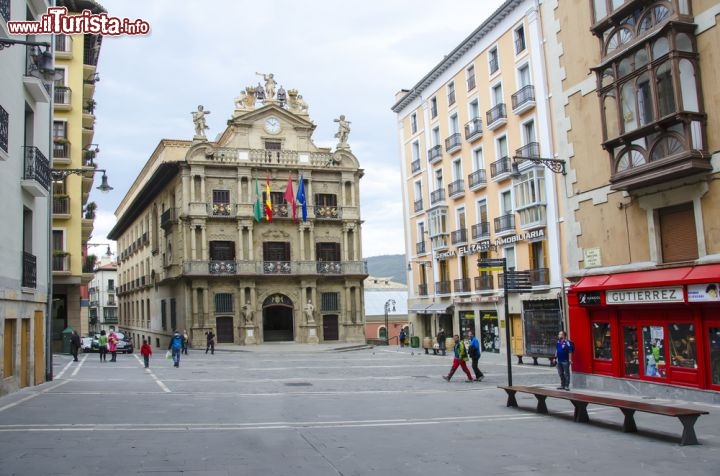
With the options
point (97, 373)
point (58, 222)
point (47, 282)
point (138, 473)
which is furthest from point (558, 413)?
point (58, 222)

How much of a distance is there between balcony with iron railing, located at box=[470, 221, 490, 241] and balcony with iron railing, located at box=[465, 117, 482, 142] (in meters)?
4.98

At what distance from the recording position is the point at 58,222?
38469mm

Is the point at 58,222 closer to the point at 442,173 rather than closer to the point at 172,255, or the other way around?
the point at 172,255

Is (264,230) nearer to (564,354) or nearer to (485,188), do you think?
(485,188)

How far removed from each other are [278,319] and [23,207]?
110 ft

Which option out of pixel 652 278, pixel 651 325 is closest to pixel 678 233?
pixel 652 278

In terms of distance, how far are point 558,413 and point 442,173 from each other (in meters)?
30.5

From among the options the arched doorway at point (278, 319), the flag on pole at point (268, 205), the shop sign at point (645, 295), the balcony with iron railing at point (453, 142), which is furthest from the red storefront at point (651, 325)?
the arched doorway at point (278, 319)

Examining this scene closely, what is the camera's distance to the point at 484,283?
38.8 metres

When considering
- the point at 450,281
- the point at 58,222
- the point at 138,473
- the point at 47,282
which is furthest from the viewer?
the point at 450,281

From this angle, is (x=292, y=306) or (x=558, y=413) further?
(x=292, y=306)

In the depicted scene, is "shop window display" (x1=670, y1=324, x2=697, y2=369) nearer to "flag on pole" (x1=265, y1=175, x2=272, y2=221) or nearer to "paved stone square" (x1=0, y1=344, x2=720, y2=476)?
"paved stone square" (x1=0, y1=344, x2=720, y2=476)

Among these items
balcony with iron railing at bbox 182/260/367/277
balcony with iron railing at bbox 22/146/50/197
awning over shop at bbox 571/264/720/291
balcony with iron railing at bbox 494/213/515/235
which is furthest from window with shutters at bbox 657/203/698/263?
balcony with iron railing at bbox 182/260/367/277

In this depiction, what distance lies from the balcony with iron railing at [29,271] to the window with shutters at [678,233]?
1683 cm
